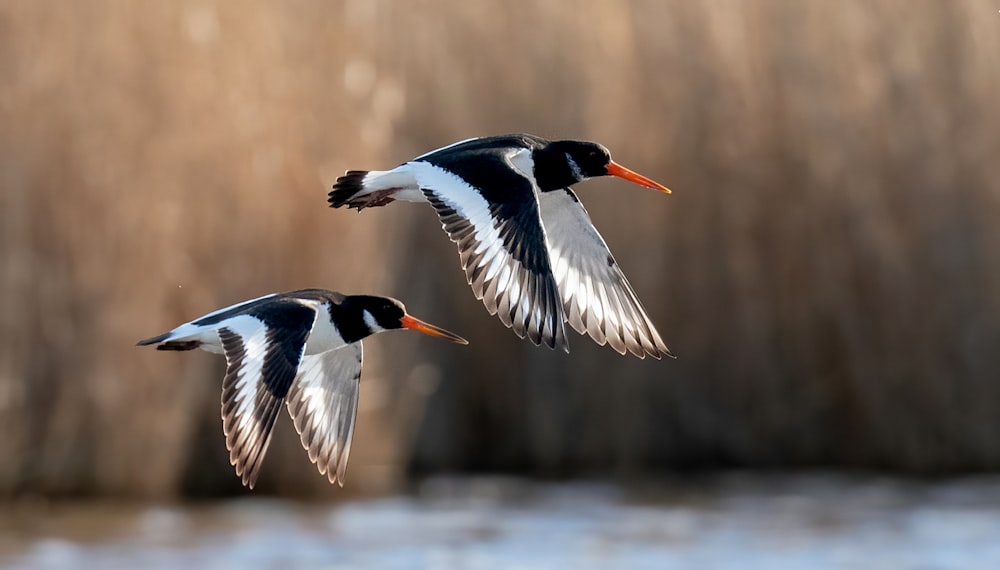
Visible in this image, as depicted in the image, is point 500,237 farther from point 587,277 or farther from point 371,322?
point 587,277

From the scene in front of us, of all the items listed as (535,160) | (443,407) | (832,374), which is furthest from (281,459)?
(535,160)

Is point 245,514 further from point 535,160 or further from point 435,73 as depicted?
point 535,160

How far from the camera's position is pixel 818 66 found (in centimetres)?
1196

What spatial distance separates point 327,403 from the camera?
20.9 ft

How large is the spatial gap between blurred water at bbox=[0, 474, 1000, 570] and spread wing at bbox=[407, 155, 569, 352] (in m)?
5.04

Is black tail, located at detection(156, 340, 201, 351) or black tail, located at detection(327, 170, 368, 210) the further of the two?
black tail, located at detection(156, 340, 201, 351)

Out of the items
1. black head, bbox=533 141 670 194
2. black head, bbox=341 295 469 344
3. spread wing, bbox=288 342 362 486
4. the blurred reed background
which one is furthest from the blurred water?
black head, bbox=533 141 670 194

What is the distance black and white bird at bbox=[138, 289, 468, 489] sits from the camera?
5340 mm

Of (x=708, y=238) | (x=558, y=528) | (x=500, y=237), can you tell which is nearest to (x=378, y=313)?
(x=500, y=237)

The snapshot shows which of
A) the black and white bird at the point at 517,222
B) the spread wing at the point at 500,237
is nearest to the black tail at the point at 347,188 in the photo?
the black and white bird at the point at 517,222

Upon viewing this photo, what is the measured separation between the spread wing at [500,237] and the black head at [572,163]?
31 cm

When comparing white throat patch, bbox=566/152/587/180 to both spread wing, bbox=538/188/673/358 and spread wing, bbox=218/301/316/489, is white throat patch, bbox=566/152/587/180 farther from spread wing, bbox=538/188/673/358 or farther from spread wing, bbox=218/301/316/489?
spread wing, bbox=218/301/316/489

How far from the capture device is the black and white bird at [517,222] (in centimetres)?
543

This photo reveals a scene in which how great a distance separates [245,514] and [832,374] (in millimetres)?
3772
